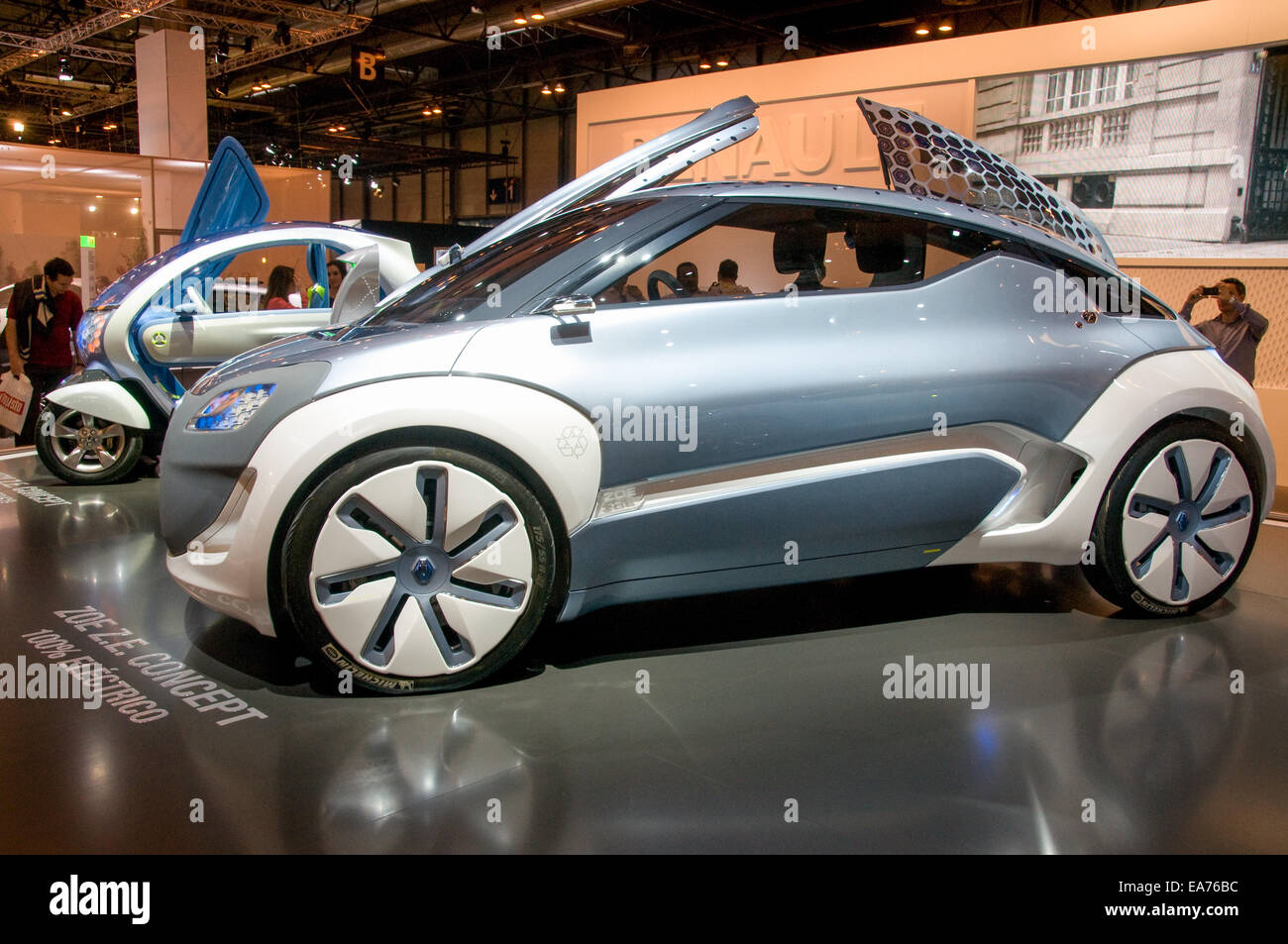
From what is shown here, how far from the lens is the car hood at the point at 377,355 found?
2.50 metres

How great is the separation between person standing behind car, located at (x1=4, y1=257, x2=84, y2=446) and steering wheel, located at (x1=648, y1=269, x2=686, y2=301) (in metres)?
5.00

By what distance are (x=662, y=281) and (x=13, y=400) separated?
4755mm

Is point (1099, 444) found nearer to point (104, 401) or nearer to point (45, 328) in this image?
point (104, 401)

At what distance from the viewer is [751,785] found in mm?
2168

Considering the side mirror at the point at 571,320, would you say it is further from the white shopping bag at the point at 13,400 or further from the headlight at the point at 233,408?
the white shopping bag at the point at 13,400

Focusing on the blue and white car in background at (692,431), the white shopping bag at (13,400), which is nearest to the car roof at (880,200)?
the blue and white car in background at (692,431)

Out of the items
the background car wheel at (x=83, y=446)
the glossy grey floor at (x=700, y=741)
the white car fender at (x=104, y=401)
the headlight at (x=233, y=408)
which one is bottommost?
the glossy grey floor at (x=700, y=741)

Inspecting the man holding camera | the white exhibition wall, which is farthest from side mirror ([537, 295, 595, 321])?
the white exhibition wall

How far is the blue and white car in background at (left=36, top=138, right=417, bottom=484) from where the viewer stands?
537 centimetres

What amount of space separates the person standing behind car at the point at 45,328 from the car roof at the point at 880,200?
17.4 ft

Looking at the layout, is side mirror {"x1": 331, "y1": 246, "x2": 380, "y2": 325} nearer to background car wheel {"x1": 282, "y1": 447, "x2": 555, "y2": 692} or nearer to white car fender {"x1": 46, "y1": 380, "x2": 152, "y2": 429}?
background car wheel {"x1": 282, "y1": 447, "x2": 555, "y2": 692}
